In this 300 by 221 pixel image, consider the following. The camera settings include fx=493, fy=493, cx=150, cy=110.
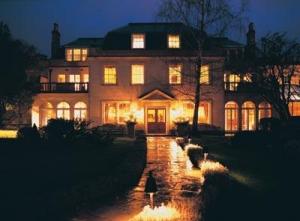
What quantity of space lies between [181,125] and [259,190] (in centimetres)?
2607

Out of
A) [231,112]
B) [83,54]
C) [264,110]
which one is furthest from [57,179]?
[83,54]

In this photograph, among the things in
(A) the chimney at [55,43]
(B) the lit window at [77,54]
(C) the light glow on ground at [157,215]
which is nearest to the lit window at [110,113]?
(B) the lit window at [77,54]

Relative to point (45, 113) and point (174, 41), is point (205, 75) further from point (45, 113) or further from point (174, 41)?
point (45, 113)

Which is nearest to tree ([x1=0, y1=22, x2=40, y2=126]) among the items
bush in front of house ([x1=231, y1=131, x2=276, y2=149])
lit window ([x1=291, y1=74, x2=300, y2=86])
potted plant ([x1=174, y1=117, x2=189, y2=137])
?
potted plant ([x1=174, y1=117, x2=189, y2=137])

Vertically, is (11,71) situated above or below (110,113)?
above

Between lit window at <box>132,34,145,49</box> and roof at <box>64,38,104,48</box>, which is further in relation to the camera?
roof at <box>64,38,104,48</box>

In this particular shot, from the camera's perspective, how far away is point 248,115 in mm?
42375

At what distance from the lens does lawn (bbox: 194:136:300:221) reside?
8906mm

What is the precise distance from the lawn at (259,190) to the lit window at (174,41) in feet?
67.0

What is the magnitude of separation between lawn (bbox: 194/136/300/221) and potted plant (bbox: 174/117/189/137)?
625 inches

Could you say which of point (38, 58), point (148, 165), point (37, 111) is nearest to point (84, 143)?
point (148, 165)

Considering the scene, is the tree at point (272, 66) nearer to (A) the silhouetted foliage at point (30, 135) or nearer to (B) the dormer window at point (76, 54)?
(A) the silhouetted foliage at point (30, 135)

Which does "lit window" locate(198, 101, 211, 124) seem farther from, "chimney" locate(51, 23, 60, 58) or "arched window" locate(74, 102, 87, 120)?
"chimney" locate(51, 23, 60, 58)

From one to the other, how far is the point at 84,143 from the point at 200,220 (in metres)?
17.3
